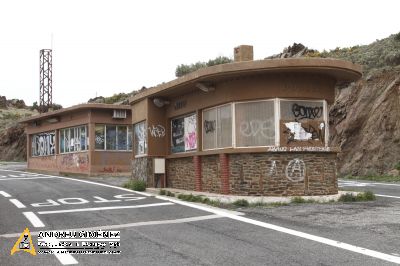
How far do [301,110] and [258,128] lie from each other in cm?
140

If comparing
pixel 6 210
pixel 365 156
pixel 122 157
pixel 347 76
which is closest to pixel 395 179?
pixel 365 156

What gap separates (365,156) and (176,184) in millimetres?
14518

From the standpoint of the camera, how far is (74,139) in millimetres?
→ 33406

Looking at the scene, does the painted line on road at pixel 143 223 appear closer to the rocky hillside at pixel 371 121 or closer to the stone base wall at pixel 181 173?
the stone base wall at pixel 181 173

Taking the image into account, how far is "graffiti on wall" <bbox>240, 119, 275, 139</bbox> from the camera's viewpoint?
15566 millimetres

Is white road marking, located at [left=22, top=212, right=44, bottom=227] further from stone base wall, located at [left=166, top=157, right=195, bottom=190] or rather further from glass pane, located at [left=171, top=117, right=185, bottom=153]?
glass pane, located at [left=171, top=117, right=185, bottom=153]

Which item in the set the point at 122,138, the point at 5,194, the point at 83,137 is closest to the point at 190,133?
the point at 5,194

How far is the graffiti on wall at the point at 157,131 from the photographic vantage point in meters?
20.0

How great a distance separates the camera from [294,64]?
1479 cm

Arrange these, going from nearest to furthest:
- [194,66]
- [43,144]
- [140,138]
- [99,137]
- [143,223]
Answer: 1. [143,223]
2. [140,138]
3. [99,137]
4. [43,144]
5. [194,66]

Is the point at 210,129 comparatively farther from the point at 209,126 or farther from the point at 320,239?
the point at 320,239

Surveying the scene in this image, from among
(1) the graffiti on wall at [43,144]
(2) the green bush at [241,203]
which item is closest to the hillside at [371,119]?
(2) the green bush at [241,203]

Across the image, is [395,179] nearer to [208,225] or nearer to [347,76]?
[347,76]

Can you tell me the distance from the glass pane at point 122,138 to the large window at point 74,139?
1.93 metres
